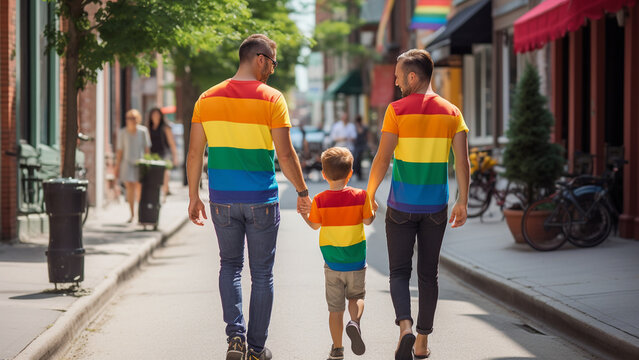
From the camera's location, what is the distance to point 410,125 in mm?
5805

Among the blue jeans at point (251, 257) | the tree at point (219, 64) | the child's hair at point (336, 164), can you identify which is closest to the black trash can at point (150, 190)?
the tree at point (219, 64)

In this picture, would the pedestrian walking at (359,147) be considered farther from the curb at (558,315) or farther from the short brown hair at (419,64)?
the short brown hair at (419,64)

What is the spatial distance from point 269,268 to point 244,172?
61 centimetres

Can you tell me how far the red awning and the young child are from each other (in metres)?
5.73

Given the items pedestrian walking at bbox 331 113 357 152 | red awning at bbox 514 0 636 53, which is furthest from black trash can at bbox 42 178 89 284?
pedestrian walking at bbox 331 113 357 152

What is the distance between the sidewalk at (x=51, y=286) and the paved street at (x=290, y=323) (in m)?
0.17

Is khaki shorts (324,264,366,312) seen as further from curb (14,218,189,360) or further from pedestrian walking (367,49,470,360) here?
curb (14,218,189,360)

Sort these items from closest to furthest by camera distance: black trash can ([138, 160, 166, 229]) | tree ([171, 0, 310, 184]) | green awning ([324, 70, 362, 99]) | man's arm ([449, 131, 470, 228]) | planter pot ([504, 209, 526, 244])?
man's arm ([449, 131, 470, 228]), planter pot ([504, 209, 526, 244]), black trash can ([138, 160, 166, 229]), tree ([171, 0, 310, 184]), green awning ([324, 70, 362, 99])

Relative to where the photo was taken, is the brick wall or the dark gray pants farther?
the brick wall

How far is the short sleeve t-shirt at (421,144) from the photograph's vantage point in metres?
5.80

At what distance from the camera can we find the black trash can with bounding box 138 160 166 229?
14.6m

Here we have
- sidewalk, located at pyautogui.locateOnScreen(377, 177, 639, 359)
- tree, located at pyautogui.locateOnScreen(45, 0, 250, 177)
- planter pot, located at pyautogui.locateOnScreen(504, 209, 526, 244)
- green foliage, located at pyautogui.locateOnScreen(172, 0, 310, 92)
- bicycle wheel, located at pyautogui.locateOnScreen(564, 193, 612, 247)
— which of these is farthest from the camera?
green foliage, located at pyautogui.locateOnScreen(172, 0, 310, 92)

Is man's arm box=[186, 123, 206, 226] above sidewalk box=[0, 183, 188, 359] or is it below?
above

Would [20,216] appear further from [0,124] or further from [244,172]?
[244,172]
